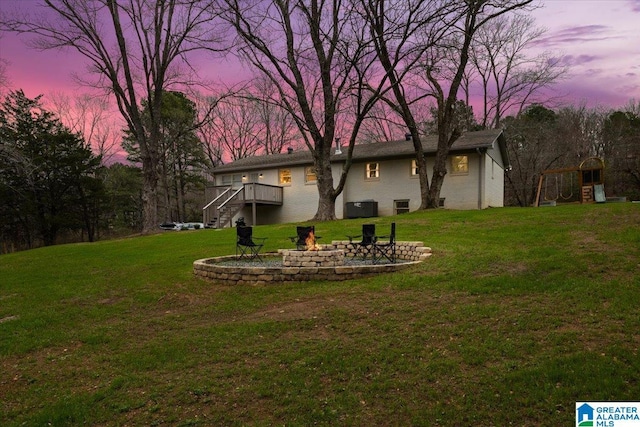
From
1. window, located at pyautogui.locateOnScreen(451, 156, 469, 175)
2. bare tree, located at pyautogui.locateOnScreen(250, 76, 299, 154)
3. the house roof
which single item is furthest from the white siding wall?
bare tree, located at pyautogui.locateOnScreen(250, 76, 299, 154)

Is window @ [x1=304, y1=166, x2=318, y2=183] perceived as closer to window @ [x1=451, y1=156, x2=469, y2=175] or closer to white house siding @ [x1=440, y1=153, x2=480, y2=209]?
white house siding @ [x1=440, y1=153, x2=480, y2=209]

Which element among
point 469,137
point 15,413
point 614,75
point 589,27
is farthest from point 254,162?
point 15,413

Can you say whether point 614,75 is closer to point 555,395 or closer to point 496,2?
point 496,2

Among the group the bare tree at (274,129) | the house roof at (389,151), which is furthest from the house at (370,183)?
the bare tree at (274,129)

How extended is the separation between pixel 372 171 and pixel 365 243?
14.6 m

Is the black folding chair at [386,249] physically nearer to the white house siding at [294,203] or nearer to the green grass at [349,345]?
the green grass at [349,345]

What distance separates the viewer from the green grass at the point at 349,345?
3.28 metres

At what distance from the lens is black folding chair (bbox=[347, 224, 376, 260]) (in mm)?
8930

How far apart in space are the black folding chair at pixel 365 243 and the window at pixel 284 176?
1594 centimetres

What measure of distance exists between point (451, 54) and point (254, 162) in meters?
14.9

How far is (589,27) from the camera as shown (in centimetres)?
1362

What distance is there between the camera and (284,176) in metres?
25.5

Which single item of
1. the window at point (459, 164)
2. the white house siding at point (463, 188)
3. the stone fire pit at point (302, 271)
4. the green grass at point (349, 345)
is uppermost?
the window at point (459, 164)

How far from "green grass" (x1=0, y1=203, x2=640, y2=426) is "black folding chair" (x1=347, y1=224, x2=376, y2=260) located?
166cm
